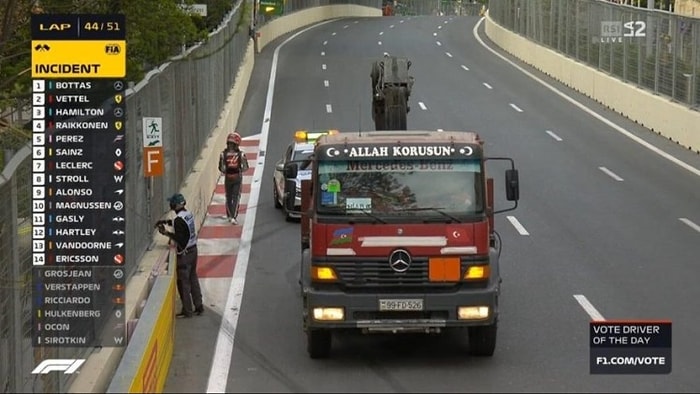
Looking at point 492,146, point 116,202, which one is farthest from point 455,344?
point 492,146

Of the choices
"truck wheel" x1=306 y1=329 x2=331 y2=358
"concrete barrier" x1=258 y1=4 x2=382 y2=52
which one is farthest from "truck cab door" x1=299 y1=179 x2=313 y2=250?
"concrete barrier" x1=258 y1=4 x2=382 y2=52

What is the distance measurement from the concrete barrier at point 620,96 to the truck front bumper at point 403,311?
2049cm

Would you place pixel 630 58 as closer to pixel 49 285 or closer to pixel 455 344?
pixel 455 344

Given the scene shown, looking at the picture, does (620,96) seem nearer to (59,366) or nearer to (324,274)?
(324,274)

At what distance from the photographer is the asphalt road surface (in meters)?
14.3

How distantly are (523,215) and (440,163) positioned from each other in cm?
1120

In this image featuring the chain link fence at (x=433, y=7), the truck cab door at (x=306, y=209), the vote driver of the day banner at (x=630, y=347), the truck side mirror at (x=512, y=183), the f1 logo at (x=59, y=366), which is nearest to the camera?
the f1 logo at (x=59, y=366)

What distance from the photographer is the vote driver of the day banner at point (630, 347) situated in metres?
14.4

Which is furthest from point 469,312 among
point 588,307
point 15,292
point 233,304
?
point 15,292

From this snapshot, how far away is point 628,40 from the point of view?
40.9m

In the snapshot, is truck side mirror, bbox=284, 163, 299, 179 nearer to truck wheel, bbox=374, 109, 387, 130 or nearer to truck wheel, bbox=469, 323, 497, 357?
truck wheel, bbox=469, 323, 497, 357

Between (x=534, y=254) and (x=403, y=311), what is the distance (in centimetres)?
796

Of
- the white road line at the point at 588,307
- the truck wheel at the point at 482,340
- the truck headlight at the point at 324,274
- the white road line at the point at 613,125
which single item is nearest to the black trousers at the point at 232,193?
the white road line at the point at 588,307

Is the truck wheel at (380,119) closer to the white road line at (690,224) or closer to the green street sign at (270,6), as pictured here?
the white road line at (690,224)
